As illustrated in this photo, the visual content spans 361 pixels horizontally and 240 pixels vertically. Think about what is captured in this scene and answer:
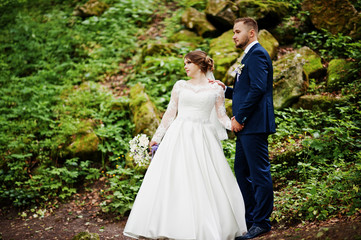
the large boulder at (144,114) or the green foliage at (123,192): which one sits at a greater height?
the large boulder at (144,114)

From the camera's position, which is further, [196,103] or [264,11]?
[264,11]

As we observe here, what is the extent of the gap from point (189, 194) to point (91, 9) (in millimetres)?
10441

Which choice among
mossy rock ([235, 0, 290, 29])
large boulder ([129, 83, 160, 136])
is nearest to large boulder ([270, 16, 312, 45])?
mossy rock ([235, 0, 290, 29])

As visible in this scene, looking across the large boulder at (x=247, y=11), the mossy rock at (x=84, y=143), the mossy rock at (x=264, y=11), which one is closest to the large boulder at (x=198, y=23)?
the large boulder at (x=247, y=11)

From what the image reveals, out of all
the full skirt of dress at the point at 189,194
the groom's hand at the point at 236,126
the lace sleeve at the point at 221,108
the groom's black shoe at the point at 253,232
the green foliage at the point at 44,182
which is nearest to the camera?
the full skirt of dress at the point at 189,194

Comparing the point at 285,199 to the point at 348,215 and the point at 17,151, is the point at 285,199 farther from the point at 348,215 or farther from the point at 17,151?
the point at 17,151

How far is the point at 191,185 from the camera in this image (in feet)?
11.5

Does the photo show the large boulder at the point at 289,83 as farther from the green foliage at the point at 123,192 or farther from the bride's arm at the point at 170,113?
the green foliage at the point at 123,192

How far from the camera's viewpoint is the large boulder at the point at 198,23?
30.1 feet

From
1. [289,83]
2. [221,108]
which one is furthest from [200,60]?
[289,83]

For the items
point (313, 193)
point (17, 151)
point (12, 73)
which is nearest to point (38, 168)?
point (17, 151)

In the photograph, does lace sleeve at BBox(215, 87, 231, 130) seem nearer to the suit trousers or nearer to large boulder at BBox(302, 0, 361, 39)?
the suit trousers

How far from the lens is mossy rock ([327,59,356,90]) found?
6.41 m

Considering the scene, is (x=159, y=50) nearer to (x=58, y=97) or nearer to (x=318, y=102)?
(x=58, y=97)
